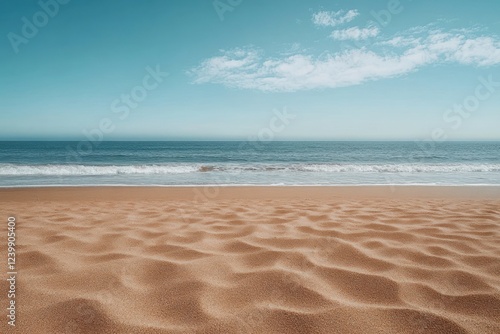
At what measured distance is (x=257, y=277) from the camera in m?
2.14

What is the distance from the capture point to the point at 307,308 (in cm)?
173

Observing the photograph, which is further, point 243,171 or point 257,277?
point 243,171

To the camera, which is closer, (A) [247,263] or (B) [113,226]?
(A) [247,263]

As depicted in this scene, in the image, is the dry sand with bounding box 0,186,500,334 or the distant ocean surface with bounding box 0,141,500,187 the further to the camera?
the distant ocean surface with bounding box 0,141,500,187

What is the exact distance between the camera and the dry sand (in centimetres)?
160

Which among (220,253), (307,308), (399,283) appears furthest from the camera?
(220,253)

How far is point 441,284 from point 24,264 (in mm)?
3403

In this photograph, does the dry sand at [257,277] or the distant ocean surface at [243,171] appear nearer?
the dry sand at [257,277]

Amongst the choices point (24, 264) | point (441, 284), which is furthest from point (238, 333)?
point (24, 264)

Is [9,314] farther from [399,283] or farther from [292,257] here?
[399,283]

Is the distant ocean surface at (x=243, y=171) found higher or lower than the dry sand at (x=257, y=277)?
lower

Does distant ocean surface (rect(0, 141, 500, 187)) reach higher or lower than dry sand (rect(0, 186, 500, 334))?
lower

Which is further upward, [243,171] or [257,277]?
[257,277]

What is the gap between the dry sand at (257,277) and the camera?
5.25 feet
